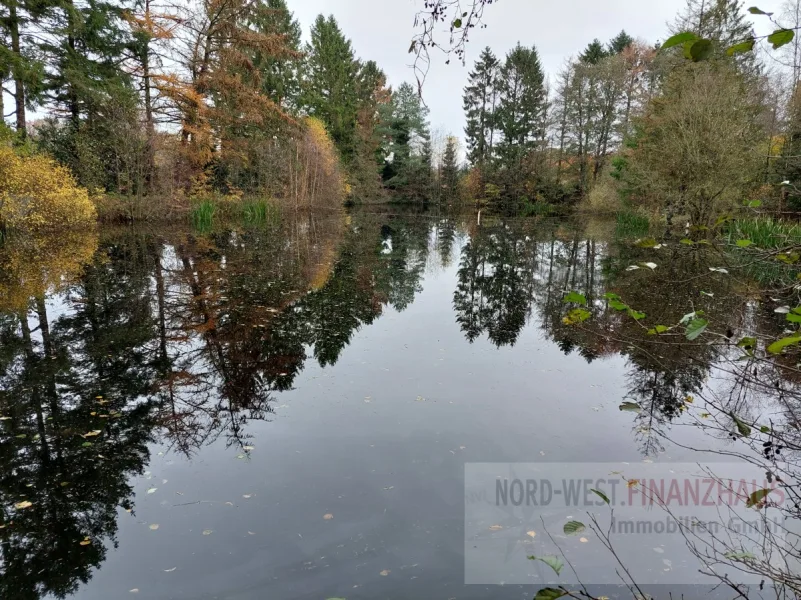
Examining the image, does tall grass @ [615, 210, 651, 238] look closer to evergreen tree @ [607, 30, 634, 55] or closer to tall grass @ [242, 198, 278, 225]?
tall grass @ [242, 198, 278, 225]

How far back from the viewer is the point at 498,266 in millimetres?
13375

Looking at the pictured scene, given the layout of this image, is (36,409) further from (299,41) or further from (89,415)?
(299,41)

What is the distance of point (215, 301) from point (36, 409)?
4.04m

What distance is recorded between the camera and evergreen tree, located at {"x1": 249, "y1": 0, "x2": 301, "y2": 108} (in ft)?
85.0

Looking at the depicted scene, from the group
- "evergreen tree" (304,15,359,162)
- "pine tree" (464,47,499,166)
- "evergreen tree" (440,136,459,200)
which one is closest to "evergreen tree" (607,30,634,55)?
"pine tree" (464,47,499,166)

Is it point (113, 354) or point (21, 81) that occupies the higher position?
point (21, 81)

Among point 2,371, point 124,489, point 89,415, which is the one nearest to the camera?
point 124,489

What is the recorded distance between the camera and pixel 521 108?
4222 centimetres

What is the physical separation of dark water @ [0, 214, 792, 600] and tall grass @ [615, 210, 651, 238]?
12229mm

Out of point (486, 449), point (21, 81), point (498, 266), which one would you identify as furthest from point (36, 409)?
point (21, 81)

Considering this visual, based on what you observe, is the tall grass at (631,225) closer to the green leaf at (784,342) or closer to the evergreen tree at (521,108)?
Answer: the evergreen tree at (521,108)

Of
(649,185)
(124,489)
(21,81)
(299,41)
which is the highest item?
(299,41)

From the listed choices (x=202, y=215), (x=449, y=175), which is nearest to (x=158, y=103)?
(x=202, y=215)

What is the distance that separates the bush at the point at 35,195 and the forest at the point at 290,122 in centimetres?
6
